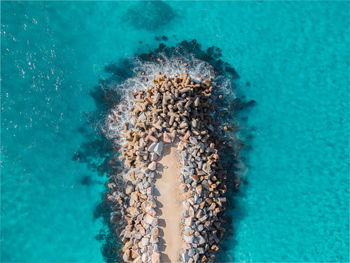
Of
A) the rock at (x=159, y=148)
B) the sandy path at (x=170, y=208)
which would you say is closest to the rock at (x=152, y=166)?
the sandy path at (x=170, y=208)

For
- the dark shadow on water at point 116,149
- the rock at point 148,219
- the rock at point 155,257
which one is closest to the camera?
the rock at point 155,257

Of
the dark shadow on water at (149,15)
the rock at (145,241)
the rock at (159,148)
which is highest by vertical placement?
the dark shadow on water at (149,15)

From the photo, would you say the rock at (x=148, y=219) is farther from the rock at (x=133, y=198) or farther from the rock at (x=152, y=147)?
the rock at (x=152, y=147)

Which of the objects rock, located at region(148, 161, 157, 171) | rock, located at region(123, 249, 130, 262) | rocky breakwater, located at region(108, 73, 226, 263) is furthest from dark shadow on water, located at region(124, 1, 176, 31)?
rock, located at region(123, 249, 130, 262)

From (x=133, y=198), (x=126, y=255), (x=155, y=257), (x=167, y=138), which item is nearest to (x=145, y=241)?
(x=155, y=257)

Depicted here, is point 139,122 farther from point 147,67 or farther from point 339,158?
point 339,158
